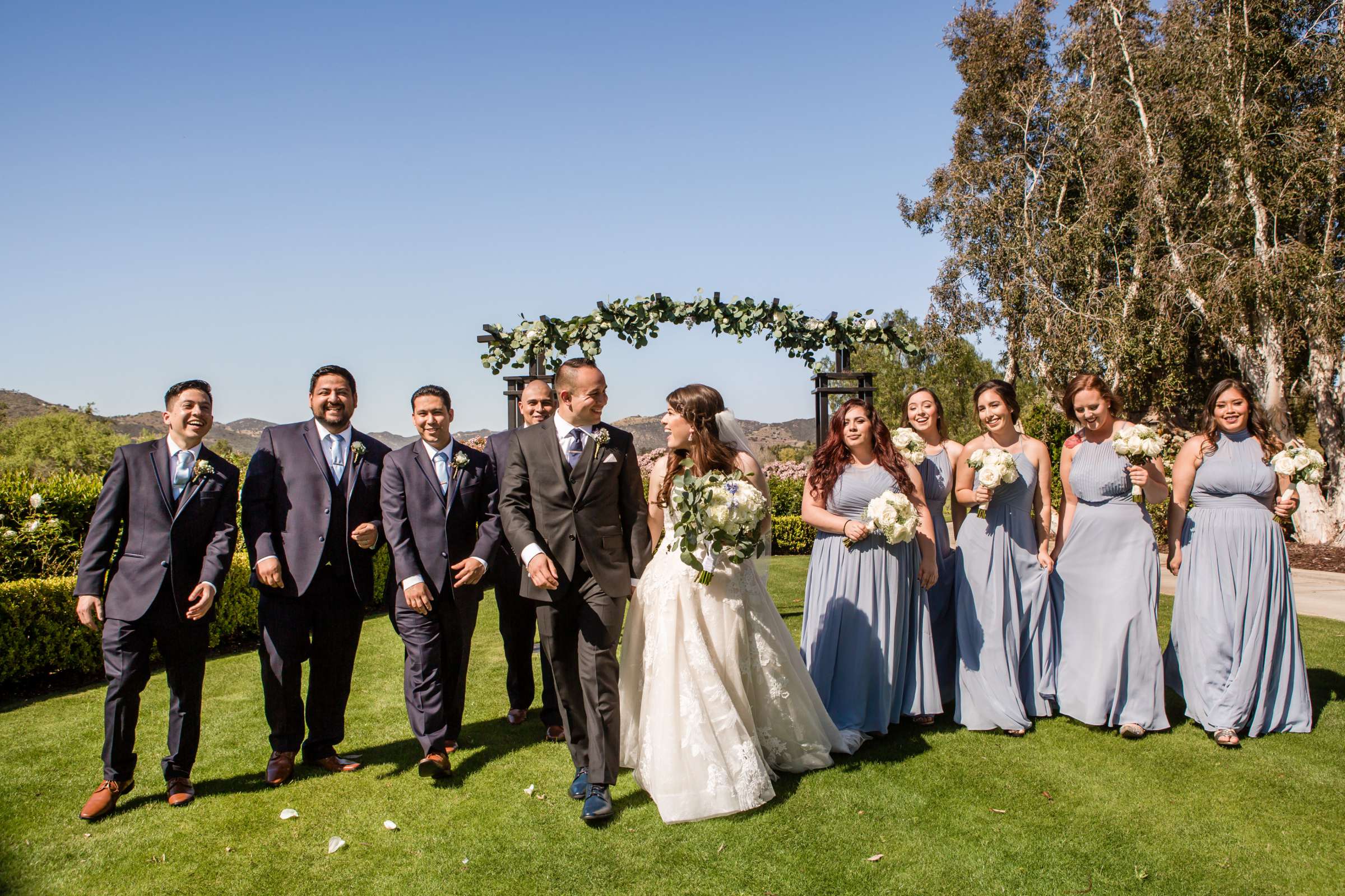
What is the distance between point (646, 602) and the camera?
4.46m

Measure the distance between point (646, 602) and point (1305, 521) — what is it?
1730 centimetres

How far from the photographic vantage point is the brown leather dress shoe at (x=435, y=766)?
15.1ft

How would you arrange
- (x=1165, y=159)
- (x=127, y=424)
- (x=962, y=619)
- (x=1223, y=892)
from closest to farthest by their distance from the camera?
(x=1223, y=892), (x=962, y=619), (x=1165, y=159), (x=127, y=424)

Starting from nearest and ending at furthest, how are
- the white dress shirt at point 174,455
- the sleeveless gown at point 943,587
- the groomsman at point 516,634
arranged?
1. the white dress shirt at point 174,455
2. the groomsman at point 516,634
3. the sleeveless gown at point 943,587

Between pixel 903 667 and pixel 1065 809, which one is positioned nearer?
pixel 1065 809

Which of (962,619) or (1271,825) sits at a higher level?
(962,619)

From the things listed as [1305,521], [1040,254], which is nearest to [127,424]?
[1040,254]

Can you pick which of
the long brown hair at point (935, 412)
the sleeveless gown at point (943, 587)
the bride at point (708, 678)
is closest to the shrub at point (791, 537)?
the long brown hair at point (935, 412)

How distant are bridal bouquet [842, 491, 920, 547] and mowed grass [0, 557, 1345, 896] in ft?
4.21

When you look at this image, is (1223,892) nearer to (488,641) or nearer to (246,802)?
(246,802)

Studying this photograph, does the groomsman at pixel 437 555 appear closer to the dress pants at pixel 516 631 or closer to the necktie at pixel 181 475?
the dress pants at pixel 516 631

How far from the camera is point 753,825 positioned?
4000 mm

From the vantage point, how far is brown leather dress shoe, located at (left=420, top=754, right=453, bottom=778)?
4.61 m

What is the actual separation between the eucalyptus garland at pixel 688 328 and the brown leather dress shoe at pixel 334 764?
13.6 ft
